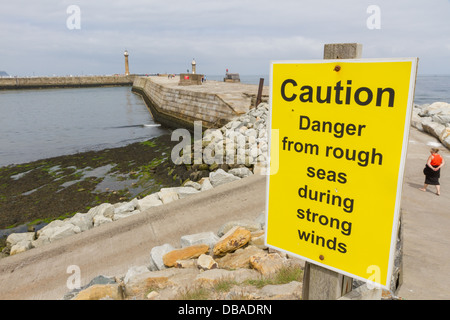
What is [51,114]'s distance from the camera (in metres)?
31.6

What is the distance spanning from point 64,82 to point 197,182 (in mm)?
73983

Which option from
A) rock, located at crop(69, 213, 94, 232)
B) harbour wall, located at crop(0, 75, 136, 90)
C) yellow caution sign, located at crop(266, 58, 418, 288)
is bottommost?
rock, located at crop(69, 213, 94, 232)

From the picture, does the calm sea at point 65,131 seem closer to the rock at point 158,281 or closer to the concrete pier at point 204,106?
the concrete pier at point 204,106

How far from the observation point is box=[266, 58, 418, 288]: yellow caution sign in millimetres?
1438

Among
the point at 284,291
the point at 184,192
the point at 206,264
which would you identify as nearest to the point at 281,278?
the point at 284,291

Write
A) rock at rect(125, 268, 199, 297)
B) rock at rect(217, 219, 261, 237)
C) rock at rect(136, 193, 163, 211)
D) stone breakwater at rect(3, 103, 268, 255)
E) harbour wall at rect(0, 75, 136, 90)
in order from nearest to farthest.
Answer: rock at rect(125, 268, 199, 297) → rock at rect(217, 219, 261, 237) → stone breakwater at rect(3, 103, 268, 255) → rock at rect(136, 193, 163, 211) → harbour wall at rect(0, 75, 136, 90)

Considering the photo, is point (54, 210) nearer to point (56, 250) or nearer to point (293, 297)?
point (56, 250)

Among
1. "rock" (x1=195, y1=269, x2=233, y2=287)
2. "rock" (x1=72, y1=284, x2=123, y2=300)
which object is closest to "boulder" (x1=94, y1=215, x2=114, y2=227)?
"rock" (x1=72, y1=284, x2=123, y2=300)

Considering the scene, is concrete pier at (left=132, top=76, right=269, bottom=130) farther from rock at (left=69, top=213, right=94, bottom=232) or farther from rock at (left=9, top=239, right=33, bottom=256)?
rock at (left=9, top=239, right=33, bottom=256)

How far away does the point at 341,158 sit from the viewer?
161 cm

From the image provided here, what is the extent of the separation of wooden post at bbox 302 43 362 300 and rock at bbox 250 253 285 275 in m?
1.33

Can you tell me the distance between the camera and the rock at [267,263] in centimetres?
324
